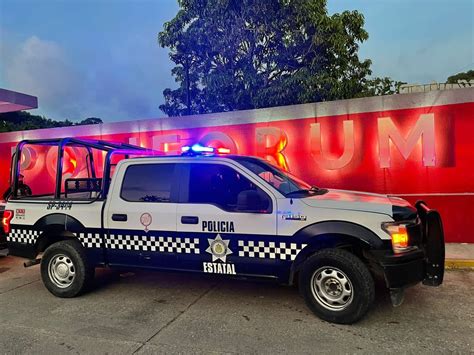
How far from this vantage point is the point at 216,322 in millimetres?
4121

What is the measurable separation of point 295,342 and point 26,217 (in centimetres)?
396

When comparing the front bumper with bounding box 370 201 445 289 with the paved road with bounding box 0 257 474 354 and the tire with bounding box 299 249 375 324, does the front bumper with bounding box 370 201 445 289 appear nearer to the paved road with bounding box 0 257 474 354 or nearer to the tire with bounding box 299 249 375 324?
the tire with bounding box 299 249 375 324

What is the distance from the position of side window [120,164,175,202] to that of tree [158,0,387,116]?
9.39 meters

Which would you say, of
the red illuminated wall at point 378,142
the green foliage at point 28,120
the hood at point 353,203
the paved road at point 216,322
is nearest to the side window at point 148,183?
the paved road at point 216,322

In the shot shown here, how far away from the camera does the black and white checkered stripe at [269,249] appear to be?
4.12 meters

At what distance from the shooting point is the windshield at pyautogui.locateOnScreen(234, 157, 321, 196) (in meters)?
4.51

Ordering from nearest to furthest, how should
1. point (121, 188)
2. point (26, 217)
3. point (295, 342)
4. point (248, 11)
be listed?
1. point (295, 342)
2. point (121, 188)
3. point (26, 217)
4. point (248, 11)

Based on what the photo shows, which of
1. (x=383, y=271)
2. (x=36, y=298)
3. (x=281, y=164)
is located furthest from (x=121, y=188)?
(x=281, y=164)

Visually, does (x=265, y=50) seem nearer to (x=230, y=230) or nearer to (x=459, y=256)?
(x=459, y=256)

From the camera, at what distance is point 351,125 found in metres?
8.06

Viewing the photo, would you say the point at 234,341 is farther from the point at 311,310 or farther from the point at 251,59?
the point at 251,59

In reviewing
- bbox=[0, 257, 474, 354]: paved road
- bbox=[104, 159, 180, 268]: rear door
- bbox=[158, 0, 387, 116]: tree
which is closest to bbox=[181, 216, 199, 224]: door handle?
bbox=[104, 159, 180, 268]: rear door

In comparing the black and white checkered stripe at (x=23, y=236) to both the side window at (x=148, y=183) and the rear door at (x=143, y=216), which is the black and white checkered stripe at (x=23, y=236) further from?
the side window at (x=148, y=183)

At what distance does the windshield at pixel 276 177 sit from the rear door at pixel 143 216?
0.93 meters
